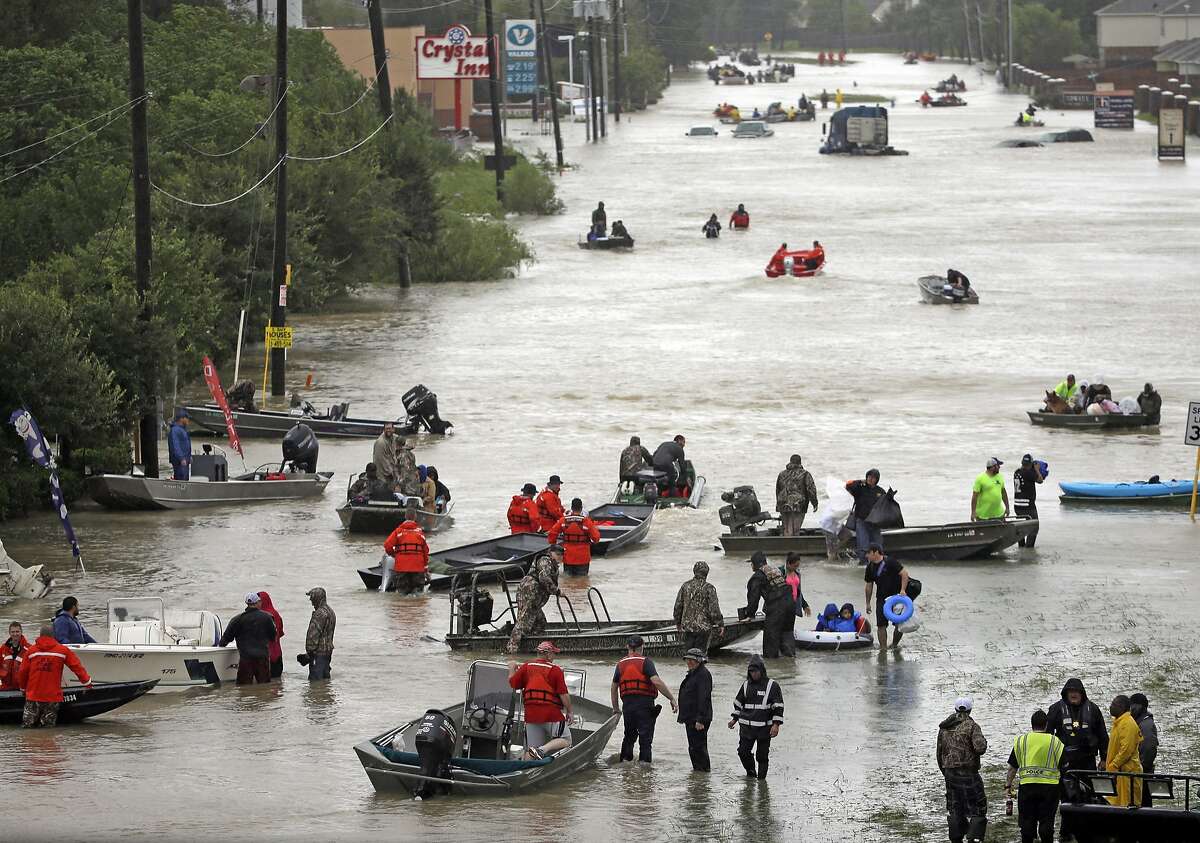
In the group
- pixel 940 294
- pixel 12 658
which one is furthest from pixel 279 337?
pixel 940 294

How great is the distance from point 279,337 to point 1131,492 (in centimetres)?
1892

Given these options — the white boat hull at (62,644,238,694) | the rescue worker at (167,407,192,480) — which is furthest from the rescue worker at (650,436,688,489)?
the white boat hull at (62,644,238,694)

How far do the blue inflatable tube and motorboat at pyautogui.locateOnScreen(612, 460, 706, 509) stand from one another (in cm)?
928

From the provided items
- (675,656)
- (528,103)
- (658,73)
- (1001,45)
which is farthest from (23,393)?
(1001,45)

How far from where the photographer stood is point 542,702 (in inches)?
681

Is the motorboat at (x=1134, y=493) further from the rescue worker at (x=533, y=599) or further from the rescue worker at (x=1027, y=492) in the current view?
the rescue worker at (x=533, y=599)

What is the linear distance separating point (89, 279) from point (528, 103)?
12150cm

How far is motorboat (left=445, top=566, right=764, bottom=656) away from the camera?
21.8 m

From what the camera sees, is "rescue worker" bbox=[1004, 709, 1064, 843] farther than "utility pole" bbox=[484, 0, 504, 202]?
No

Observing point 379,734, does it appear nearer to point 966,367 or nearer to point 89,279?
point 89,279

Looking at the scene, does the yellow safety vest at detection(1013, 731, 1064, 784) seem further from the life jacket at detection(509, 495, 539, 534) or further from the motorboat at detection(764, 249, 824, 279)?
the motorboat at detection(764, 249, 824, 279)

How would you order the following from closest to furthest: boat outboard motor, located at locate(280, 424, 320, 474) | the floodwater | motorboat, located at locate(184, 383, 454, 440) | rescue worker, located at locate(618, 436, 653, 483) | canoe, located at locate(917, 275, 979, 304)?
the floodwater → rescue worker, located at locate(618, 436, 653, 483) → boat outboard motor, located at locate(280, 424, 320, 474) → motorboat, located at locate(184, 383, 454, 440) → canoe, located at locate(917, 275, 979, 304)

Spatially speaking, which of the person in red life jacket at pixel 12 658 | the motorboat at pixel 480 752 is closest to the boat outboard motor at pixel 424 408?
the person in red life jacket at pixel 12 658

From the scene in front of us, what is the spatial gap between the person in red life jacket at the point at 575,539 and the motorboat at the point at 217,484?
24.9ft
